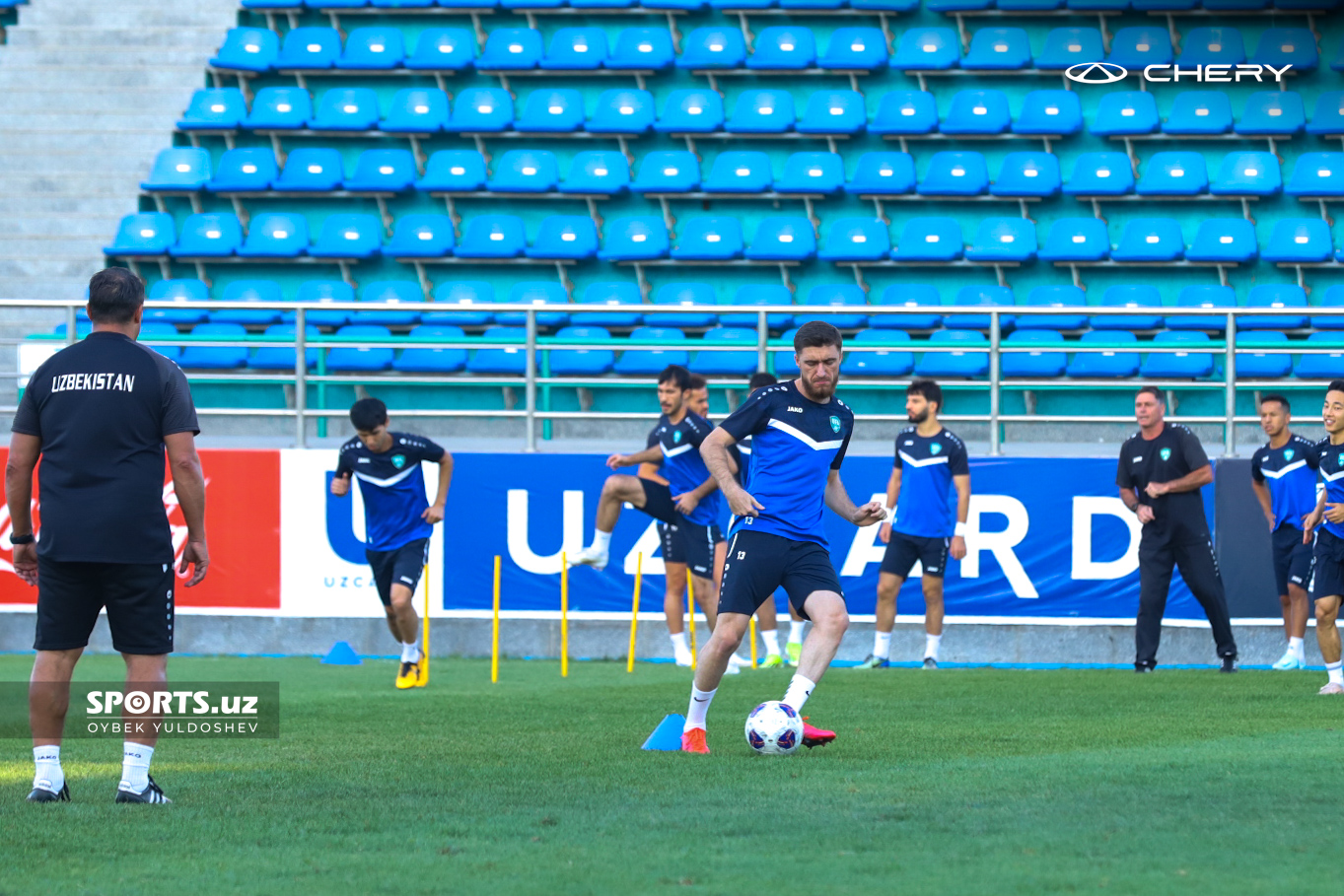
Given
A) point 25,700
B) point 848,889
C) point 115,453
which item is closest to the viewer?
point 848,889

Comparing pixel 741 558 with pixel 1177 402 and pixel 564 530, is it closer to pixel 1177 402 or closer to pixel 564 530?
pixel 564 530

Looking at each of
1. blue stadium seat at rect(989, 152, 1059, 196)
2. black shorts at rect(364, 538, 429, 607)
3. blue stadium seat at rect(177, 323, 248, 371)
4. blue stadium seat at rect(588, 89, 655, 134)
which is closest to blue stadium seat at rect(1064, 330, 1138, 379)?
blue stadium seat at rect(989, 152, 1059, 196)

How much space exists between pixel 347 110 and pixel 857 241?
23.3ft

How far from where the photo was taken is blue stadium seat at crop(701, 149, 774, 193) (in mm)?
20094

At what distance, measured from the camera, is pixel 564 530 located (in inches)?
597

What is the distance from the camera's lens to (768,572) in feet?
26.7

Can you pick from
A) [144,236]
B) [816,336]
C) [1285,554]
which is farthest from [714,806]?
[144,236]

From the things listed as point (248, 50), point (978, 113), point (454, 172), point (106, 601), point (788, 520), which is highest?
point (248, 50)

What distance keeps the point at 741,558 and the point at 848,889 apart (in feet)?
10.8

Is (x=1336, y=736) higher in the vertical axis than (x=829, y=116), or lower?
lower

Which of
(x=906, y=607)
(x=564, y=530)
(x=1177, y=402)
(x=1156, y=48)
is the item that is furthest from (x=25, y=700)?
(x=1156, y=48)

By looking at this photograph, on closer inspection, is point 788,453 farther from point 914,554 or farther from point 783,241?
point 783,241

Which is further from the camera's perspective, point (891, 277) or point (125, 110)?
point (125, 110)

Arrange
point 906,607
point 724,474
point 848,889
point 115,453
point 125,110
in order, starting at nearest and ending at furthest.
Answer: point 848,889 < point 115,453 < point 724,474 < point 906,607 < point 125,110
